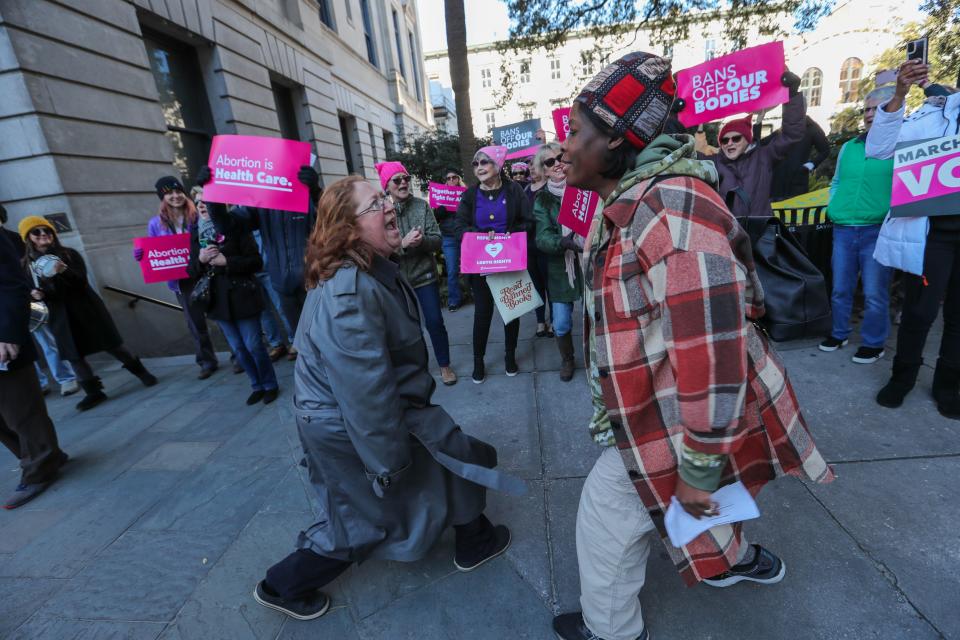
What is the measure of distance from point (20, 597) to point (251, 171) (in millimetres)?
2874

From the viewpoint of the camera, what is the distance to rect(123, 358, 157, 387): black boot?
517cm

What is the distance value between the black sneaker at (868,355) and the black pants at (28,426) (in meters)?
6.31

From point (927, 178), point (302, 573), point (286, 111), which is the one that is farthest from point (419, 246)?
point (286, 111)

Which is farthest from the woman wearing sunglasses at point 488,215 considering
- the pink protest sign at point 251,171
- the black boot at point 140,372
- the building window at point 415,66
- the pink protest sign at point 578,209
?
the building window at point 415,66

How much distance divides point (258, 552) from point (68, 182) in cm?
643

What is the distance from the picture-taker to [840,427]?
298 cm

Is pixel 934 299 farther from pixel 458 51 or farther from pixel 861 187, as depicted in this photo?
pixel 458 51

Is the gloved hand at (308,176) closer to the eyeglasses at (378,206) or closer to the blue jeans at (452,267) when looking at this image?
the eyeglasses at (378,206)

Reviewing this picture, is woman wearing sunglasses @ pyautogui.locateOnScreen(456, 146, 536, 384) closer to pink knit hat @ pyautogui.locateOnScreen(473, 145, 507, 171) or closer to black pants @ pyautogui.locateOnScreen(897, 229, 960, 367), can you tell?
pink knit hat @ pyautogui.locateOnScreen(473, 145, 507, 171)

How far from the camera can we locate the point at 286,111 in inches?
520

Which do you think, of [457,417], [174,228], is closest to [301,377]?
[457,417]

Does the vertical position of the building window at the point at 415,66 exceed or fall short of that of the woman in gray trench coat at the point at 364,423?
it exceeds it

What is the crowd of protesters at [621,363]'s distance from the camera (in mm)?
1174

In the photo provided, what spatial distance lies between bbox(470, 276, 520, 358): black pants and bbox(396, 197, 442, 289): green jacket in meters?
0.46
